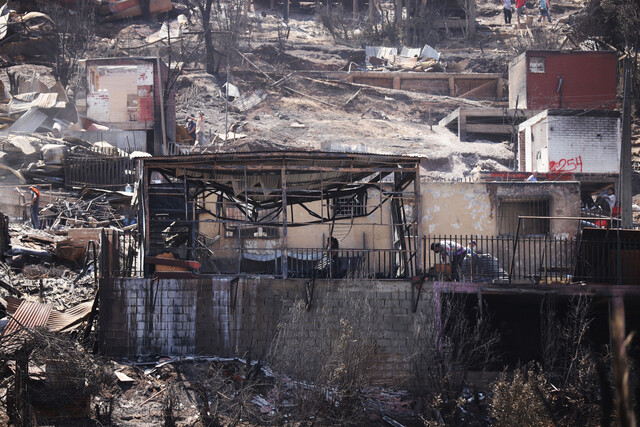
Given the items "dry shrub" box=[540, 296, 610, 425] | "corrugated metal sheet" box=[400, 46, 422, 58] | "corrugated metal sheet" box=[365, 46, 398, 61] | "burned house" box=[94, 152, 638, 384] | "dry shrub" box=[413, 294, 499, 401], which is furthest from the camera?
"corrugated metal sheet" box=[400, 46, 422, 58]

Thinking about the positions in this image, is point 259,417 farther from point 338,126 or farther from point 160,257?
point 338,126

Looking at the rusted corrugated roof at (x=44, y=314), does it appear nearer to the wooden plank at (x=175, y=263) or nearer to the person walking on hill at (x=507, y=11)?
the wooden plank at (x=175, y=263)

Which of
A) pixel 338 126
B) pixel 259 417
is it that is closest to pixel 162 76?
pixel 338 126

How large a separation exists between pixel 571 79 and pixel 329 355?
31007mm

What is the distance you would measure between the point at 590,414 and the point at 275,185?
8874 mm

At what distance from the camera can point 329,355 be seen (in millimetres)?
15508

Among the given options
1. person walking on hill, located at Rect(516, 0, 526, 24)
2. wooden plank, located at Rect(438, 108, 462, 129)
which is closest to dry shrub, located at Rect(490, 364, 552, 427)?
wooden plank, located at Rect(438, 108, 462, 129)

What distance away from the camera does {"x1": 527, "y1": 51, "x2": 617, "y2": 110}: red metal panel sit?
41094 millimetres

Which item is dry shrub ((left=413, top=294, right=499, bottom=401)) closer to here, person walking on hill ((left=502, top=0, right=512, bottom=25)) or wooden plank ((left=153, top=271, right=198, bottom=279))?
wooden plank ((left=153, top=271, right=198, bottom=279))

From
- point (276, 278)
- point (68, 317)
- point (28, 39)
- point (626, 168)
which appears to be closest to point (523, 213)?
point (626, 168)

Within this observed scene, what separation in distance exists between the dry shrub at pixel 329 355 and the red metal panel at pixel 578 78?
2875 cm

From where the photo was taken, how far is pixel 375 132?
4172 centimetres

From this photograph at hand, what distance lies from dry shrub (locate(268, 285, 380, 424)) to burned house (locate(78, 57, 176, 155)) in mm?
21015

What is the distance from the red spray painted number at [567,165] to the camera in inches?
1309
